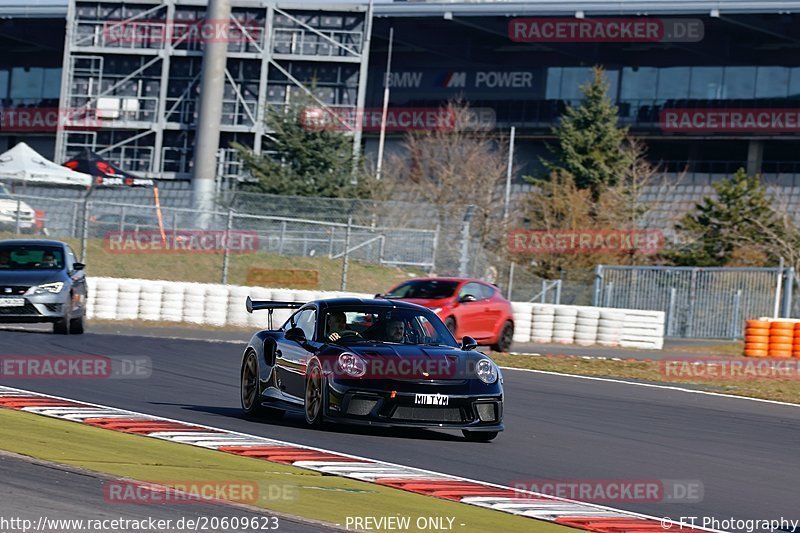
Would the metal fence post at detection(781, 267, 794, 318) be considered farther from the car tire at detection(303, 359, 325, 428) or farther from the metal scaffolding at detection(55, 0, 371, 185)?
the metal scaffolding at detection(55, 0, 371, 185)

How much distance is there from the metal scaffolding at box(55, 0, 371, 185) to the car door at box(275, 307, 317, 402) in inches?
1819

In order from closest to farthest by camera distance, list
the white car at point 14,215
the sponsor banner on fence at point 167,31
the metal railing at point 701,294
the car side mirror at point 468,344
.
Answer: the car side mirror at point 468,344 → the white car at point 14,215 → the metal railing at point 701,294 → the sponsor banner on fence at point 167,31

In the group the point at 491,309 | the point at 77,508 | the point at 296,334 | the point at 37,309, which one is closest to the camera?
the point at 77,508

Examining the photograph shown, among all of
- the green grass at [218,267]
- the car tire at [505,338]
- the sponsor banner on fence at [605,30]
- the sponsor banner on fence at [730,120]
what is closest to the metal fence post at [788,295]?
the green grass at [218,267]

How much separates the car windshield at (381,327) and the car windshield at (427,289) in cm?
1199

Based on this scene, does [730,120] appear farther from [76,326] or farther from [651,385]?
[76,326]

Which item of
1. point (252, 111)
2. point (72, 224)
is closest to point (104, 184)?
point (72, 224)

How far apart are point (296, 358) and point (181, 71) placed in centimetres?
4997

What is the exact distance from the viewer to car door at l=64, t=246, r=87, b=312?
21.8 meters

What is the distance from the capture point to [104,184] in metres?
42.1

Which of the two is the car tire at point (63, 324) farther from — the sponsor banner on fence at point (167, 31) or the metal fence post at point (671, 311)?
the sponsor banner on fence at point (167, 31)

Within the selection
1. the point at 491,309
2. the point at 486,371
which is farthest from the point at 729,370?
the point at 486,371

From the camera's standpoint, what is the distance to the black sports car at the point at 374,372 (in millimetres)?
11352

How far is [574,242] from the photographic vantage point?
44969 millimetres
